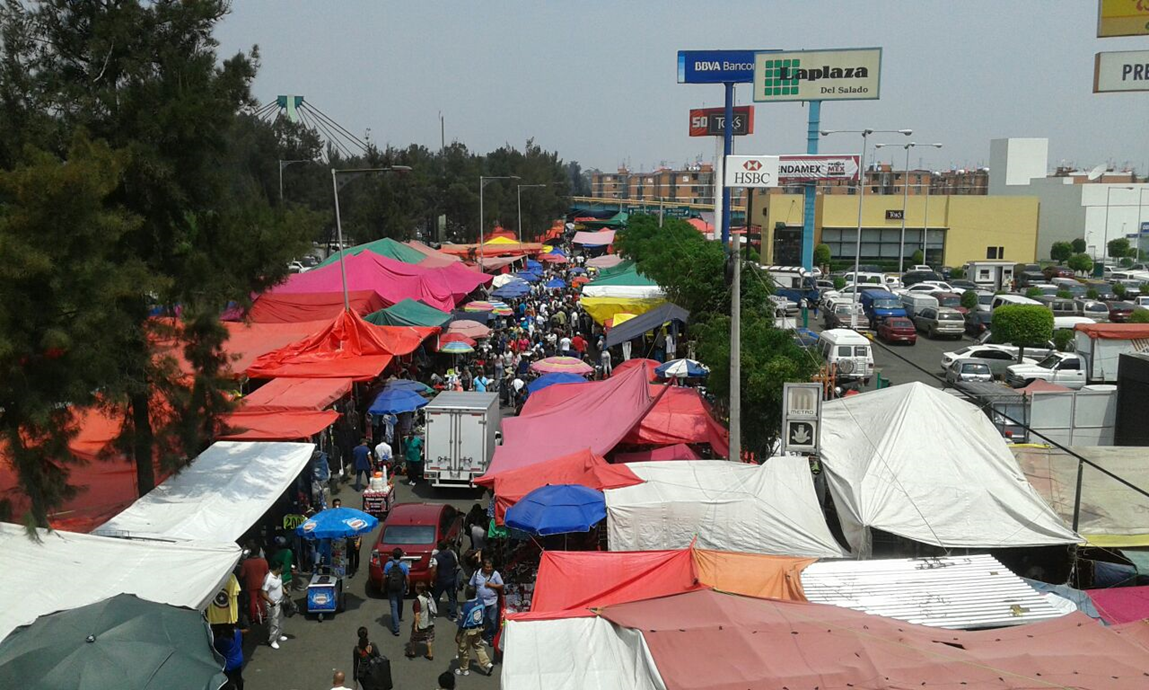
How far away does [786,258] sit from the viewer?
2724 inches

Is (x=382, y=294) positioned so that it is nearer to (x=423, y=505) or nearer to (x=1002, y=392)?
(x=423, y=505)

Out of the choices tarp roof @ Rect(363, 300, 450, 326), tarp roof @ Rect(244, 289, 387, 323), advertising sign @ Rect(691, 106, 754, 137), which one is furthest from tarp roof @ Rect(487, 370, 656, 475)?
advertising sign @ Rect(691, 106, 754, 137)

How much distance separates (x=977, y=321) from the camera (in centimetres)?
3612

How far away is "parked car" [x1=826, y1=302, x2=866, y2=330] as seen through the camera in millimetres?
36094

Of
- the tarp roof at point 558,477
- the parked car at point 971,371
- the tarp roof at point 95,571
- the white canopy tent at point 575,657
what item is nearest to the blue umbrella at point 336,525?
the tarp roof at point 558,477

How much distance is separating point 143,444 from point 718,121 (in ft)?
170

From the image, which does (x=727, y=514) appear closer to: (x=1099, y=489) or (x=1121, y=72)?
(x=1099, y=489)

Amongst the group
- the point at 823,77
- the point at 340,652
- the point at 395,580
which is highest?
the point at 823,77

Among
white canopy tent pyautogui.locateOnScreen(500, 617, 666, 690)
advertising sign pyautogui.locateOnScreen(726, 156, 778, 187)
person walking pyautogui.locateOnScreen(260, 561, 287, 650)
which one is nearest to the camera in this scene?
→ white canopy tent pyautogui.locateOnScreen(500, 617, 666, 690)

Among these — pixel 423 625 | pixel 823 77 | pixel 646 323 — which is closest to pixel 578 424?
pixel 423 625

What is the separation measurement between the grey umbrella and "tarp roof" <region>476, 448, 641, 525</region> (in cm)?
510

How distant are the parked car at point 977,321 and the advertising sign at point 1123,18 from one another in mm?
11643

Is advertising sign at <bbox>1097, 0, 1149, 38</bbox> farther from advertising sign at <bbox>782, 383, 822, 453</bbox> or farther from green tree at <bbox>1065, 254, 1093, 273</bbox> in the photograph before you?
green tree at <bbox>1065, 254, 1093, 273</bbox>

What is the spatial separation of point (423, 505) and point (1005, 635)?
8296 mm
